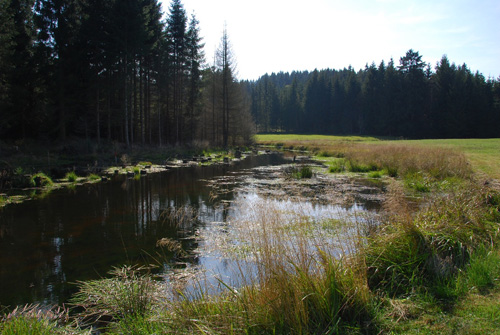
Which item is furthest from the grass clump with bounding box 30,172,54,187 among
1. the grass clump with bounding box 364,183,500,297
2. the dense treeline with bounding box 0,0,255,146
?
the grass clump with bounding box 364,183,500,297

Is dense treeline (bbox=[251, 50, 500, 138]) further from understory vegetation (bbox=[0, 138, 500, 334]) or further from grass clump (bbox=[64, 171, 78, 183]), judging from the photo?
understory vegetation (bbox=[0, 138, 500, 334])

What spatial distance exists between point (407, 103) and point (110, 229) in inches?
2881

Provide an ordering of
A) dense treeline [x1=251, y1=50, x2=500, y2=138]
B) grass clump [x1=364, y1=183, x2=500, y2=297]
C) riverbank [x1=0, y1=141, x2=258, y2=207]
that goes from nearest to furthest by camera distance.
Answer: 1. grass clump [x1=364, y1=183, x2=500, y2=297]
2. riverbank [x1=0, y1=141, x2=258, y2=207]
3. dense treeline [x1=251, y1=50, x2=500, y2=138]

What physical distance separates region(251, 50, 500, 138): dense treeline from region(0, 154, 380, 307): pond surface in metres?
62.4

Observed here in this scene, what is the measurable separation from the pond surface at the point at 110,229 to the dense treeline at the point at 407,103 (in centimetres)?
6240

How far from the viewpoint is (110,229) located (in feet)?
28.3

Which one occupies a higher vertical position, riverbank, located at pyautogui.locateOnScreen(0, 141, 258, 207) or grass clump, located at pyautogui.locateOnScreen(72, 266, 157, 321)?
riverbank, located at pyautogui.locateOnScreen(0, 141, 258, 207)

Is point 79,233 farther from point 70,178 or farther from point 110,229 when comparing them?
point 70,178

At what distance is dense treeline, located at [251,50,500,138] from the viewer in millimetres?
62938

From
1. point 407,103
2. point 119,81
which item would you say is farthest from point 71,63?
point 407,103

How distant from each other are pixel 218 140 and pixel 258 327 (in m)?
38.4

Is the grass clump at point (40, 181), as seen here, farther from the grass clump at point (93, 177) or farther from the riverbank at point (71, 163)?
the grass clump at point (93, 177)

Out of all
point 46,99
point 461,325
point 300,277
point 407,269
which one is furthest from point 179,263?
point 46,99

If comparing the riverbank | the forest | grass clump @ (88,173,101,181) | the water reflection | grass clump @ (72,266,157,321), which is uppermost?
the forest
